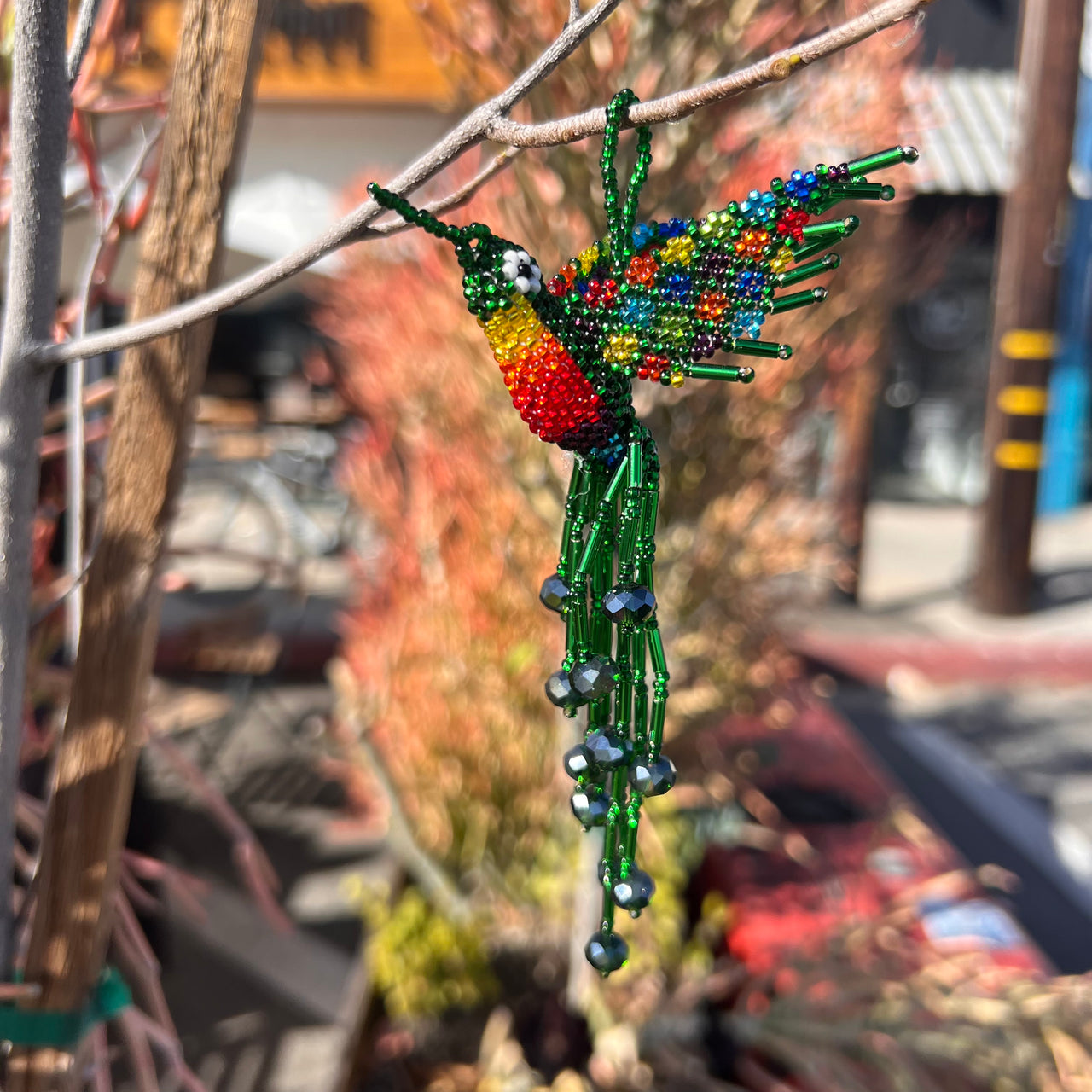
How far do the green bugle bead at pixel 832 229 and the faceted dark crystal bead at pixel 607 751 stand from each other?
1.57 feet

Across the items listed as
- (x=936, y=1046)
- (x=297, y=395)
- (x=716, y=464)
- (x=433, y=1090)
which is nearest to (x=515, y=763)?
(x=433, y=1090)

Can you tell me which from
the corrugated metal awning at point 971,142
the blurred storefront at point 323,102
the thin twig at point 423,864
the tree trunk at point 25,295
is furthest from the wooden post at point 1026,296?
the tree trunk at point 25,295

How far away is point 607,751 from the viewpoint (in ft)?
2.85

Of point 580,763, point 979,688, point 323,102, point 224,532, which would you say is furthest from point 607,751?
point 323,102

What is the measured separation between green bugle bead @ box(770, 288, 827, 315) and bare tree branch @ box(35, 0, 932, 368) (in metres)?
0.18

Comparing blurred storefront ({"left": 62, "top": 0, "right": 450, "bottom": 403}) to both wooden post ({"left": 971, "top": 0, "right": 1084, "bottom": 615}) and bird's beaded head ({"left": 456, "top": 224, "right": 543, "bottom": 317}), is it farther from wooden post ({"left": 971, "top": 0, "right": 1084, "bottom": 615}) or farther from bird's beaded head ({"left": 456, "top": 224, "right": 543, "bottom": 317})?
bird's beaded head ({"left": 456, "top": 224, "right": 543, "bottom": 317})

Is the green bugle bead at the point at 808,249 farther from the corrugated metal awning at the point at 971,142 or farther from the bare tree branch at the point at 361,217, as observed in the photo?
the corrugated metal awning at the point at 971,142

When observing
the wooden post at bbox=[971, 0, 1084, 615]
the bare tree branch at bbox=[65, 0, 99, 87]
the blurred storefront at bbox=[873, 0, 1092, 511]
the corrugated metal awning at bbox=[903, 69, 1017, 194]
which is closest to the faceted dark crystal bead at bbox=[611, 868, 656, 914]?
the bare tree branch at bbox=[65, 0, 99, 87]

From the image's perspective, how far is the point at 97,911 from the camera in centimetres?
116

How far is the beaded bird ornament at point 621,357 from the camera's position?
2.72 ft

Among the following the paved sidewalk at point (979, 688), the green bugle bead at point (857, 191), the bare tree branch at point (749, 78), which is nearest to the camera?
the bare tree branch at point (749, 78)

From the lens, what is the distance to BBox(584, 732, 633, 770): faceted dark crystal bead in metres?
0.87

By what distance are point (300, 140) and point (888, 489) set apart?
7004 mm

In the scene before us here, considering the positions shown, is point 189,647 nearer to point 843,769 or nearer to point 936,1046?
point 843,769
